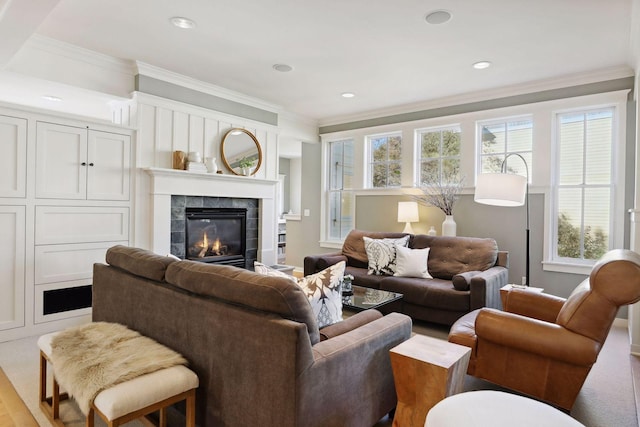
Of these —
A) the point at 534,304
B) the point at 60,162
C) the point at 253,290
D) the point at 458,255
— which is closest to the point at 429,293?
the point at 458,255

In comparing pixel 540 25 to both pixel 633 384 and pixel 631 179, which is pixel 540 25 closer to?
pixel 631 179

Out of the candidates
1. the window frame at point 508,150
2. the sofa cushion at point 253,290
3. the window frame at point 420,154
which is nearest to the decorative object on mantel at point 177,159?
the sofa cushion at point 253,290

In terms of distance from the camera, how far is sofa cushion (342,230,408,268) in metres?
4.67

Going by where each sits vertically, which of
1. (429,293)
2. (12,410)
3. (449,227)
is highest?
(449,227)

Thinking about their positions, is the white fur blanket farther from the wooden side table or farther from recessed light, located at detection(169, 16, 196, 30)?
recessed light, located at detection(169, 16, 196, 30)

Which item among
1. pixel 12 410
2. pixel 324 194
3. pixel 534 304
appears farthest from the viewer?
pixel 324 194

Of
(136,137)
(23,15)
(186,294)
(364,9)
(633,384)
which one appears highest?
(364,9)

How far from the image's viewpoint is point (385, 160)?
5.73 meters

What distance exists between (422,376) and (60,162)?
3.66m

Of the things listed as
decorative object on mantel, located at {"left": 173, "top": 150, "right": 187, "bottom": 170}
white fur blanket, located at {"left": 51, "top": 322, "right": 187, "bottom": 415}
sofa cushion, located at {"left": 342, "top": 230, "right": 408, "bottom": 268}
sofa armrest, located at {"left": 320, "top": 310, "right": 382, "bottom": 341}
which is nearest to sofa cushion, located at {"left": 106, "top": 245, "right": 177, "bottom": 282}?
white fur blanket, located at {"left": 51, "top": 322, "right": 187, "bottom": 415}

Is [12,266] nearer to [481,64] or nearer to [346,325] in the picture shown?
[346,325]

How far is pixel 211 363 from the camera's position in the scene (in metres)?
1.67

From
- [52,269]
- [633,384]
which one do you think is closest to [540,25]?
[633,384]

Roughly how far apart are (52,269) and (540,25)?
4802 mm
